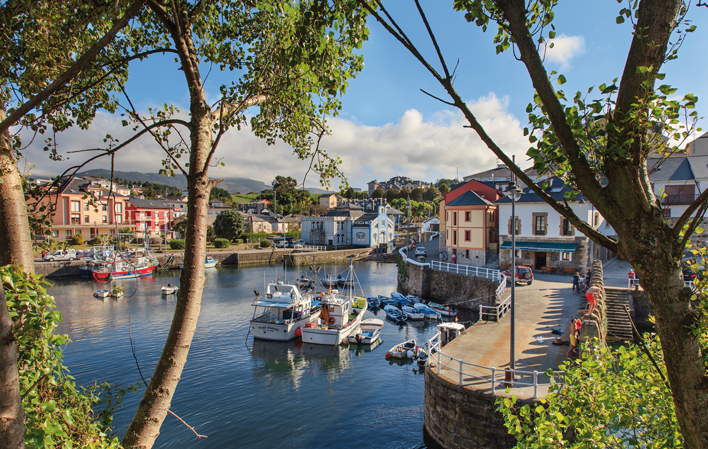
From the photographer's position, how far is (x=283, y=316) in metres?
24.9

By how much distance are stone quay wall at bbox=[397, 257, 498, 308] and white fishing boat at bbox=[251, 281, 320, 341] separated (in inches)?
466

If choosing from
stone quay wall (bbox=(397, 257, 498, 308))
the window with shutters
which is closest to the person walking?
stone quay wall (bbox=(397, 257, 498, 308))

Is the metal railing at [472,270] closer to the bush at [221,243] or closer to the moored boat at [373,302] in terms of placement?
the moored boat at [373,302]

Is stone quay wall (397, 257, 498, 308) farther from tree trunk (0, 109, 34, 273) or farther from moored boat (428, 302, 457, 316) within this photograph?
tree trunk (0, 109, 34, 273)

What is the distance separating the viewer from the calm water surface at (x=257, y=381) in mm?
13141

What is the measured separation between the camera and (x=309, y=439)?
1290cm

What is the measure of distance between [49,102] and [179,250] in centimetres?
5980

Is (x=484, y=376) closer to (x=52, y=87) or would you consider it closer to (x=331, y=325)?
(x=52, y=87)

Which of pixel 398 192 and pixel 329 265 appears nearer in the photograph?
pixel 329 265

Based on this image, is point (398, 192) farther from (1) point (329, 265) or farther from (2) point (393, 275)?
(2) point (393, 275)

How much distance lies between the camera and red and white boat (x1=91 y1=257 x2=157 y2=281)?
41.0m

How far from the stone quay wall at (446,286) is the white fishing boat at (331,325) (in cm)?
932

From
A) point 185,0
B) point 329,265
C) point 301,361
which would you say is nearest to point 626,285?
point 301,361

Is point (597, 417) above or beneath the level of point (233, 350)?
above
